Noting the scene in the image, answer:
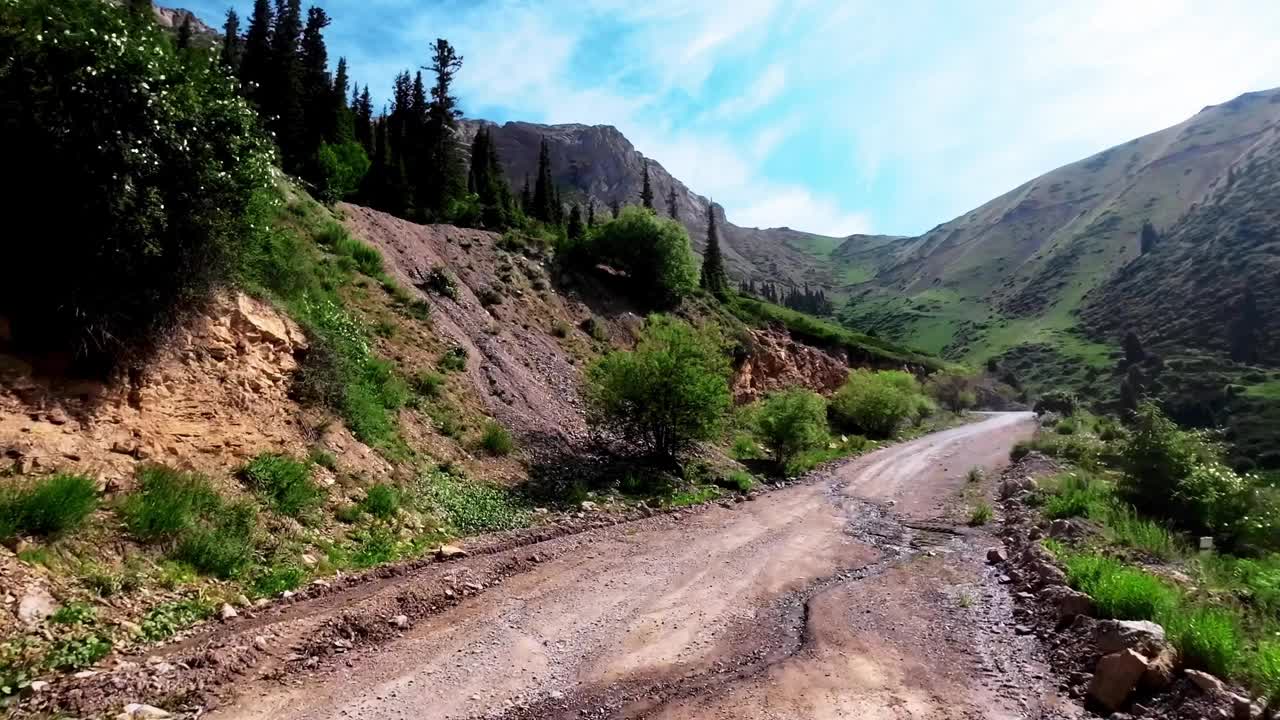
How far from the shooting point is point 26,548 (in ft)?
21.9

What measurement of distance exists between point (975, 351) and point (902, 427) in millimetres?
122940

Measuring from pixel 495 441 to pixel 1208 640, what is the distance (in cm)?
1390

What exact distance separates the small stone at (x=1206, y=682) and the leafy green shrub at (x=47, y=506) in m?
11.8

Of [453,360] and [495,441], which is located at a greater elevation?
[453,360]

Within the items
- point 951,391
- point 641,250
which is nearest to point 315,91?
point 641,250

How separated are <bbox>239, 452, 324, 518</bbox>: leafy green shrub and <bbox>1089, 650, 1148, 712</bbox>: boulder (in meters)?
10.8

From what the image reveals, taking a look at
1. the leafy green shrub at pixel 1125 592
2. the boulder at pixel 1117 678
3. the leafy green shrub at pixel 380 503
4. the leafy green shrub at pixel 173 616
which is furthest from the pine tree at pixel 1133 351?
the leafy green shrub at pixel 173 616

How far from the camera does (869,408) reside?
43.7 meters

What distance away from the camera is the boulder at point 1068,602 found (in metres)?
8.31

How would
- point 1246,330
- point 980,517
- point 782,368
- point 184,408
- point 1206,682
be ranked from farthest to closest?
point 1246,330 < point 782,368 < point 980,517 < point 184,408 < point 1206,682

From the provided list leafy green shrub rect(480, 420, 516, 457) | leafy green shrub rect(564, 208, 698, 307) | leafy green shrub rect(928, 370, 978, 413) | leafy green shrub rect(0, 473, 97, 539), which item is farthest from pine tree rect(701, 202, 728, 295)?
leafy green shrub rect(0, 473, 97, 539)

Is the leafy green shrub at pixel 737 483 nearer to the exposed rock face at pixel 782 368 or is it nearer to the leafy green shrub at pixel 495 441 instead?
the leafy green shrub at pixel 495 441

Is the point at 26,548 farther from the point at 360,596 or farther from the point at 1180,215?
the point at 1180,215

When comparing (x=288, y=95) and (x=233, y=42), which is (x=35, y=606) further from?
(x=233, y=42)
